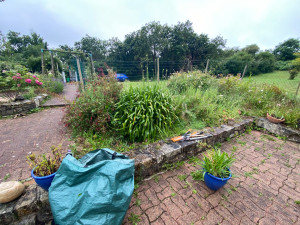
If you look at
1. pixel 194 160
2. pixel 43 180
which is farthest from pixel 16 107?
pixel 194 160

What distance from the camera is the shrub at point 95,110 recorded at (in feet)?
7.68

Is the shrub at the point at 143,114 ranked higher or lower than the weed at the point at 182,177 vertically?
higher

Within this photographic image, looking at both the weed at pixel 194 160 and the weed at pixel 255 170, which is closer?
the weed at pixel 255 170

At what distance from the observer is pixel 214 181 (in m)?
1.56

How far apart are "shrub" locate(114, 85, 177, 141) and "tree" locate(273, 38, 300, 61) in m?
31.3

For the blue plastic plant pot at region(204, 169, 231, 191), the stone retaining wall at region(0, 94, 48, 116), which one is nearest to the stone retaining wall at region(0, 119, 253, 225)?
the blue plastic plant pot at region(204, 169, 231, 191)

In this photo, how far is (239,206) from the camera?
58.4 inches

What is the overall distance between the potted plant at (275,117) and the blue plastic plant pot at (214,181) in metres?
2.88

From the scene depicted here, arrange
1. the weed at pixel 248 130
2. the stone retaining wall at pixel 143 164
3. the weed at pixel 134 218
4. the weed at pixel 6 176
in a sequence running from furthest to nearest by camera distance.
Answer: the weed at pixel 248 130 < the weed at pixel 6 176 < the weed at pixel 134 218 < the stone retaining wall at pixel 143 164

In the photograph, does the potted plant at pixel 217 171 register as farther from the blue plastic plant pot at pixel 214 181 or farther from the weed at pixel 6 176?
the weed at pixel 6 176

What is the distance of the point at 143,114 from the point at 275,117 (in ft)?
12.1

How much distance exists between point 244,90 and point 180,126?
3.63 m

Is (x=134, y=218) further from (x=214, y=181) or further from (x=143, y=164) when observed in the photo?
(x=214, y=181)

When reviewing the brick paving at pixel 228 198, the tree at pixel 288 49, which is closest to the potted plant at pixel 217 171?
the brick paving at pixel 228 198
